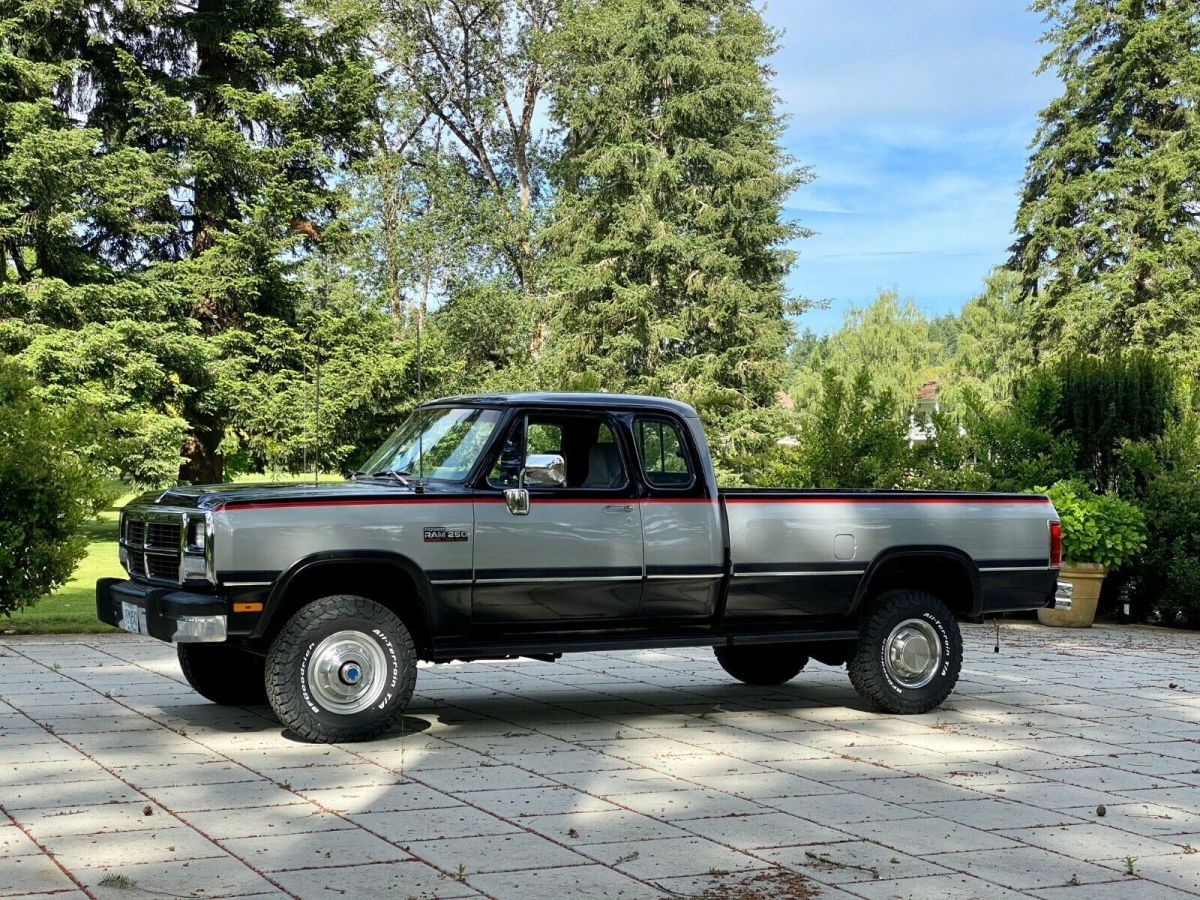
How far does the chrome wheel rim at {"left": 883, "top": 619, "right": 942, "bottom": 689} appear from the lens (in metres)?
9.48

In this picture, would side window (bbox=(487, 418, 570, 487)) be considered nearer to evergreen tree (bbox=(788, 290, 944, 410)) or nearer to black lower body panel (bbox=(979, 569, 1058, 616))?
black lower body panel (bbox=(979, 569, 1058, 616))

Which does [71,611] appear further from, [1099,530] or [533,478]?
[1099,530]

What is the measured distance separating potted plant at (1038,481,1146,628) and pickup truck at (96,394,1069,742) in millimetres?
6647

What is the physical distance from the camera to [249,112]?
29594 millimetres

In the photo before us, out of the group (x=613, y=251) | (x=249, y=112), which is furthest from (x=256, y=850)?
(x=613, y=251)

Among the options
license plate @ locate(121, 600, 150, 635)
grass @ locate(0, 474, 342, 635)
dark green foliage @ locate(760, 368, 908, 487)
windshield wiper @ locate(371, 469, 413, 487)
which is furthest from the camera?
dark green foliage @ locate(760, 368, 908, 487)

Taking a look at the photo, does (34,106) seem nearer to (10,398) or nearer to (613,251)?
(10,398)

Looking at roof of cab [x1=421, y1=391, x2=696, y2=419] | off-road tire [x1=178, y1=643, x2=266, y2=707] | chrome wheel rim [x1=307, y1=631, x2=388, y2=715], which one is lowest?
off-road tire [x1=178, y1=643, x2=266, y2=707]

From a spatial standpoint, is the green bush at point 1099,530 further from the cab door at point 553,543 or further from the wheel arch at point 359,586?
the wheel arch at point 359,586

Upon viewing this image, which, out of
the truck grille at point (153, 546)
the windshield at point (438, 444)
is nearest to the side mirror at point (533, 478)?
the windshield at point (438, 444)

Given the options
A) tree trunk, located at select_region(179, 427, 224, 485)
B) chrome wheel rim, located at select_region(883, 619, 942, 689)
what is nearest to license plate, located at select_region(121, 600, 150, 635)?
chrome wheel rim, located at select_region(883, 619, 942, 689)

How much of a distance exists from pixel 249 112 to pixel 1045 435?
19018 millimetres

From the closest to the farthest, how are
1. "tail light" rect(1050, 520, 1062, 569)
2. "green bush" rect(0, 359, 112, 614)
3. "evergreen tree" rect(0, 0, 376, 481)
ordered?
1. "tail light" rect(1050, 520, 1062, 569)
2. "green bush" rect(0, 359, 112, 614)
3. "evergreen tree" rect(0, 0, 376, 481)

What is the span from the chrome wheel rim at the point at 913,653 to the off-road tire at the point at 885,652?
2 cm
